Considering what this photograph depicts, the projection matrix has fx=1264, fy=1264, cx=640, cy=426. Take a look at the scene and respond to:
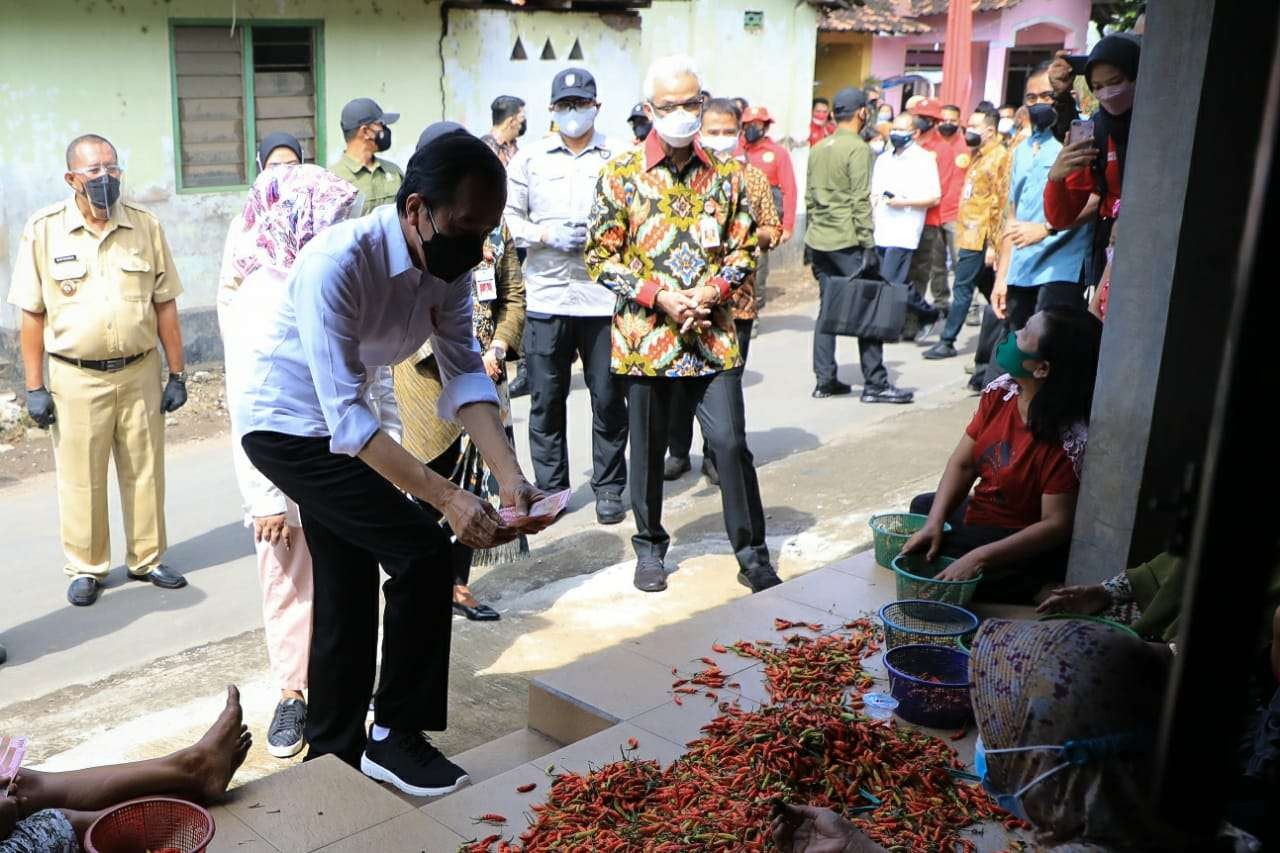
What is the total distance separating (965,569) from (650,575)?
199 cm

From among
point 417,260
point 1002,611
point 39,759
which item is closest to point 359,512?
point 417,260

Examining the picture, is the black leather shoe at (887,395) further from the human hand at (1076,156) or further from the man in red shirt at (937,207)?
the human hand at (1076,156)

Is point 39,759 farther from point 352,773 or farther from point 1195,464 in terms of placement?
point 1195,464

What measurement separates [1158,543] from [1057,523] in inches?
15.5

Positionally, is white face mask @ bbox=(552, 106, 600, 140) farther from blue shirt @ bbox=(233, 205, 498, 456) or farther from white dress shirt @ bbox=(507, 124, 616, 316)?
blue shirt @ bbox=(233, 205, 498, 456)

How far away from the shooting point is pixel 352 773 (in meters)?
3.99

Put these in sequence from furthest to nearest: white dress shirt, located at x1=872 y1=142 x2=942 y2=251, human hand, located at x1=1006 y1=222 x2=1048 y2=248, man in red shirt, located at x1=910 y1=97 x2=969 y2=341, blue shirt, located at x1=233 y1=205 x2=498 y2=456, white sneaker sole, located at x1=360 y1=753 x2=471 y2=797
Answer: man in red shirt, located at x1=910 y1=97 x2=969 y2=341 → white dress shirt, located at x1=872 y1=142 x2=942 y2=251 → human hand, located at x1=1006 y1=222 x2=1048 y2=248 → white sneaker sole, located at x1=360 y1=753 x2=471 y2=797 → blue shirt, located at x1=233 y1=205 x2=498 y2=456

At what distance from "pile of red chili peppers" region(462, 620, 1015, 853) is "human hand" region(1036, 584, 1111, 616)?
2.83 feet

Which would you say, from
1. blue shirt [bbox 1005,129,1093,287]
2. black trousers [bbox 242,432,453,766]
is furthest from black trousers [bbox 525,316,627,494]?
black trousers [bbox 242,432,453,766]

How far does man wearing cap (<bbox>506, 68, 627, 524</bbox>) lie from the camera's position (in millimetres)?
7590

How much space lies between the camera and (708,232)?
616cm

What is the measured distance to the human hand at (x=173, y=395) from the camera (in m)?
6.80

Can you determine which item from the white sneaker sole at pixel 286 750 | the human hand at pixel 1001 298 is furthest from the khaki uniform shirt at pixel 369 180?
the white sneaker sole at pixel 286 750

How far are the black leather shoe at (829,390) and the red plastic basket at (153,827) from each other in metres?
8.26
